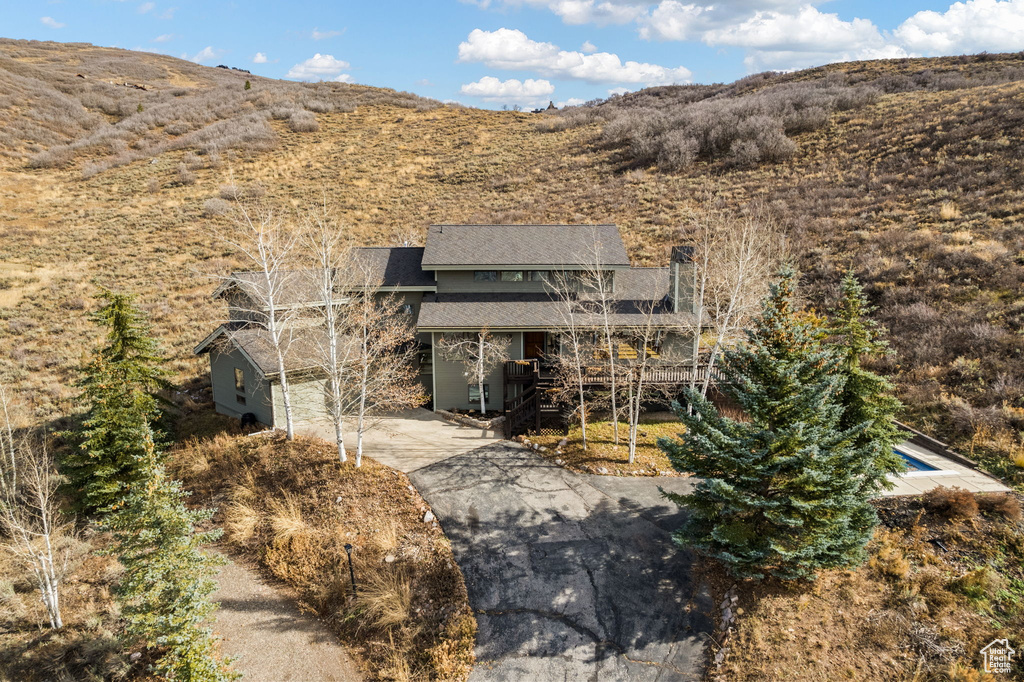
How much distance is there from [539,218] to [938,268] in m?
28.2

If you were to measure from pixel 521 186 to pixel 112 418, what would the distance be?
4416 cm

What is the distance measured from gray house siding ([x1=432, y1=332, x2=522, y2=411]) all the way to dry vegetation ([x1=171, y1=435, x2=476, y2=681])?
18.1ft

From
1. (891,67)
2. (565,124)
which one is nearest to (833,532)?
(565,124)

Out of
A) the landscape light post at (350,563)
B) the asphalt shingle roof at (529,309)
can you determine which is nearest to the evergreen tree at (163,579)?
the landscape light post at (350,563)

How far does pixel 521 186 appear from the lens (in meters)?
54.2

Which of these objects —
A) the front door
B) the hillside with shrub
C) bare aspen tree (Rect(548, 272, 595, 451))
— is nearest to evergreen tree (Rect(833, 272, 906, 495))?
the hillside with shrub

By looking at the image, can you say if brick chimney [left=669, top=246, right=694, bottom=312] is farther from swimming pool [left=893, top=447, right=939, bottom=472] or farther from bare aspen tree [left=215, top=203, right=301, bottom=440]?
bare aspen tree [left=215, top=203, right=301, bottom=440]

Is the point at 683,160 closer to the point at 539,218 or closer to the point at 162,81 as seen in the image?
the point at 539,218

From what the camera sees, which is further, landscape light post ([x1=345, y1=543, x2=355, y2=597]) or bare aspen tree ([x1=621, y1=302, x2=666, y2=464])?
bare aspen tree ([x1=621, y1=302, x2=666, y2=464])

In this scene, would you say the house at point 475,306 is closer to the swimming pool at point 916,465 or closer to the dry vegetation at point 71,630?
the dry vegetation at point 71,630

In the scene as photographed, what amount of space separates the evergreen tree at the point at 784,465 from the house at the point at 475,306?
8552mm

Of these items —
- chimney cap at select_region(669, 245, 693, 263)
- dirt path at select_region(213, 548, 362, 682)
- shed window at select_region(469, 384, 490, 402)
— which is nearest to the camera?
dirt path at select_region(213, 548, 362, 682)

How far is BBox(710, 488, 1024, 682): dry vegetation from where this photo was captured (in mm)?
10523

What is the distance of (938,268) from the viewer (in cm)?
2800
